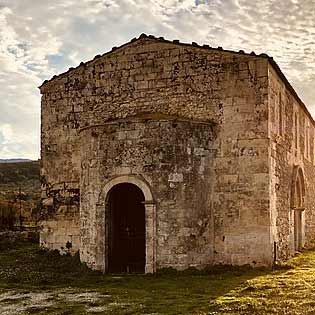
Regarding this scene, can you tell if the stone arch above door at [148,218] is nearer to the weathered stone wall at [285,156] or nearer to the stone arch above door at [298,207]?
the weathered stone wall at [285,156]

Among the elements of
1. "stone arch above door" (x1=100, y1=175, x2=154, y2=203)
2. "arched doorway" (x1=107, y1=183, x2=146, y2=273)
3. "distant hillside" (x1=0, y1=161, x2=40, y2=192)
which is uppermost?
"distant hillside" (x1=0, y1=161, x2=40, y2=192)

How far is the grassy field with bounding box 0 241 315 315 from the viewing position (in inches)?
406

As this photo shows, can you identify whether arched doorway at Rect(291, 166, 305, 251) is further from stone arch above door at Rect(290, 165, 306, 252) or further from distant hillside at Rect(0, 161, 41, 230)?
distant hillside at Rect(0, 161, 41, 230)

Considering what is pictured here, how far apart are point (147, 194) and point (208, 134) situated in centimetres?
249

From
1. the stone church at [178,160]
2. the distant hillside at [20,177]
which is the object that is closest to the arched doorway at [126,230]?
the stone church at [178,160]

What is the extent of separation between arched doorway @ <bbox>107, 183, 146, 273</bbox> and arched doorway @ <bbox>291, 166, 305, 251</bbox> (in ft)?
17.8

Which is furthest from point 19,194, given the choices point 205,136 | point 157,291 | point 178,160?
point 157,291

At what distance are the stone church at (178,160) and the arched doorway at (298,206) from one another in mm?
1200

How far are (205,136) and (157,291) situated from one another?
16.2 ft

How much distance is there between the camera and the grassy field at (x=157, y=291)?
10305mm

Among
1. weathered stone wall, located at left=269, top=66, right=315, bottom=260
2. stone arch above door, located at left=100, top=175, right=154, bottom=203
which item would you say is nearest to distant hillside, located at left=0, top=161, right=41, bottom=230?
stone arch above door, located at left=100, top=175, right=154, bottom=203

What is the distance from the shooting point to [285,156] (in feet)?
58.4

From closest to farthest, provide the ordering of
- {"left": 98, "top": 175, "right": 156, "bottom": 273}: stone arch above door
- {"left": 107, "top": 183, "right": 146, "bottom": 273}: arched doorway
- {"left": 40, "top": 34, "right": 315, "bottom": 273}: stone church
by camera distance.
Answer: {"left": 98, "top": 175, "right": 156, "bottom": 273}: stone arch above door → {"left": 40, "top": 34, "right": 315, "bottom": 273}: stone church → {"left": 107, "top": 183, "right": 146, "bottom": 273}: arched doorway

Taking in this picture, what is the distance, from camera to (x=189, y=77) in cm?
1617
